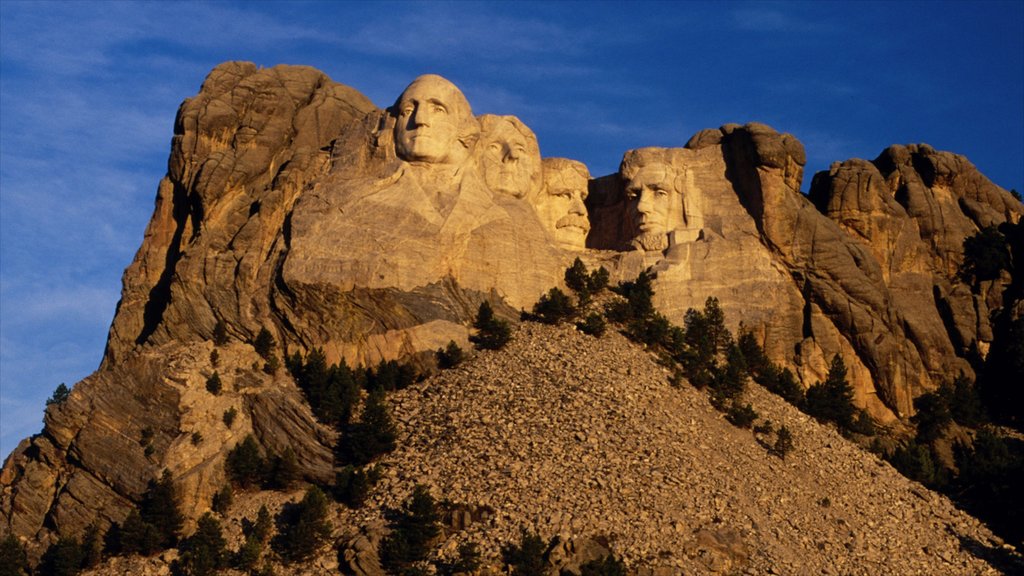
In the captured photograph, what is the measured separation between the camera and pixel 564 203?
72.3 metres

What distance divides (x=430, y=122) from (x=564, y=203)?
7.69m

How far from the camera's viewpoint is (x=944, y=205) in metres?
73.1

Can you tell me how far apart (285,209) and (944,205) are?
2451cm

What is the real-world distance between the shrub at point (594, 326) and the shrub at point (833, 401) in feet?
23.8

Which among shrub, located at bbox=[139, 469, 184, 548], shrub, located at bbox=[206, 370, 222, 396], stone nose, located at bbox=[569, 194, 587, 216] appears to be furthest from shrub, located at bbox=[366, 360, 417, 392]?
stone nose, located at bbox=[569, 194, 587, 216]

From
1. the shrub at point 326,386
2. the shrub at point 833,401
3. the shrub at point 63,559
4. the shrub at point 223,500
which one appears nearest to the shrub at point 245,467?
the shrub at point 223,500

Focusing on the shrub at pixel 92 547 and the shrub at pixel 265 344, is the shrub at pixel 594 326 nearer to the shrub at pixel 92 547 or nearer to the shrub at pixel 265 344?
the shrub at pixel 265 344

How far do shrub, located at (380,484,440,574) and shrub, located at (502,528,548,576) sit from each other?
89.7 inches

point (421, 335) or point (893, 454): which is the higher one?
point (421, 335)

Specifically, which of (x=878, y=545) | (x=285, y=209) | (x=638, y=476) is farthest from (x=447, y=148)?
(x=878, y=545)

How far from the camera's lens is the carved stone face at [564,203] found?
2830 inches

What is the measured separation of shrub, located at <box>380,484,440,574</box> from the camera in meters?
53.3

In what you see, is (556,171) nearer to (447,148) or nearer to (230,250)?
(447,148)

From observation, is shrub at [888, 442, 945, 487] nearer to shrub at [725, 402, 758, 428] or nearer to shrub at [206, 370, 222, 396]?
shrub at [725, 402, 758, 428]
